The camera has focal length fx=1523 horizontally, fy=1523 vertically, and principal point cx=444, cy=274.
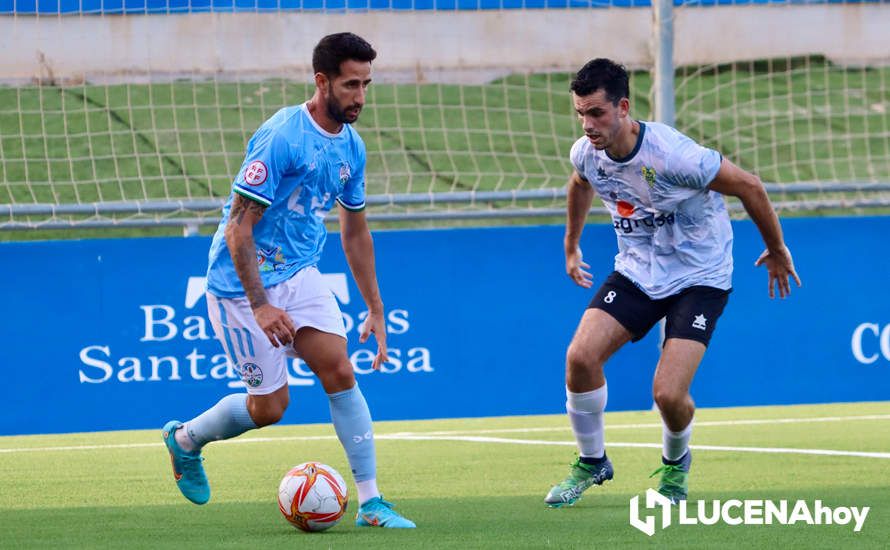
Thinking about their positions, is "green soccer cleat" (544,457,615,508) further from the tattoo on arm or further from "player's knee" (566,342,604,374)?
the tattoo on arm

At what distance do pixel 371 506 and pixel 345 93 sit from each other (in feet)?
5.22

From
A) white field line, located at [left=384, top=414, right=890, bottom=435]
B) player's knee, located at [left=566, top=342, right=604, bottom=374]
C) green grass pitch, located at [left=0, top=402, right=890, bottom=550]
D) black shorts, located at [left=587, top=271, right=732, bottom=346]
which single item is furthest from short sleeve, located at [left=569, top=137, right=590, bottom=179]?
white field line, located at [left=384, top=414, right=890, bottom=435]

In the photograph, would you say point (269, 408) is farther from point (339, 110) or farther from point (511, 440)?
point (511, 440)

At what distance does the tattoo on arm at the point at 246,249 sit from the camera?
226 inches

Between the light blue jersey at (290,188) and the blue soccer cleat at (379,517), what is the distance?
96 cm

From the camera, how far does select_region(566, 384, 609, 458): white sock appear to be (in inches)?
262

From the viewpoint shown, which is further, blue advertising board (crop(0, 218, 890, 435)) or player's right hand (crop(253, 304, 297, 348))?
blue advertising board (crop(0, 218, 890, 435))

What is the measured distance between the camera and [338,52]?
583 cm

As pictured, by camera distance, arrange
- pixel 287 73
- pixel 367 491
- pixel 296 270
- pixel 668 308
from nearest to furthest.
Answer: pixel 367 491, pixel 296 270, pixel 668 308, pixel 287 73

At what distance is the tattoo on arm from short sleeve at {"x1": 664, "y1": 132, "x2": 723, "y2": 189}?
1.79m

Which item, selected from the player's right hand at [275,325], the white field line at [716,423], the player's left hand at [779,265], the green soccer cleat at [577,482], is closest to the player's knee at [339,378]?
the player's right hand at [275,325]

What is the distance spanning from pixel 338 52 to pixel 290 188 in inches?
22.2

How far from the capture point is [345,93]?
231 inches

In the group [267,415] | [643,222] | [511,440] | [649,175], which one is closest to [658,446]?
[511,440]
